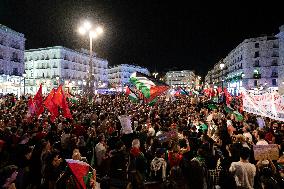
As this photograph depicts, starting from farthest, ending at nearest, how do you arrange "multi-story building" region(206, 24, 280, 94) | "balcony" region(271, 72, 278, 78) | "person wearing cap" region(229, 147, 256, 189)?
"balcony" region(271, 72, 278, 78) < "multi-story building" region(206, 24, 280, 94) < "person wearing cap" region(229, 147, 256, 189)

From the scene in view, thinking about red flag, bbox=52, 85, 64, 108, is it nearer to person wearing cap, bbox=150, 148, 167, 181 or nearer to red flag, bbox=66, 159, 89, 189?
person wearing cap, bbox=150, 148, 167, 181

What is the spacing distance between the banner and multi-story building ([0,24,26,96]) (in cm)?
5086

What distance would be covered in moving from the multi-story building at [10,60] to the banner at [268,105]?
167 feet

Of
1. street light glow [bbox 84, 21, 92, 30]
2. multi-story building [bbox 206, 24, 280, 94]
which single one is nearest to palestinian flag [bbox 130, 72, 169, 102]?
street light glow [bbox 84, 21, 92, 30]

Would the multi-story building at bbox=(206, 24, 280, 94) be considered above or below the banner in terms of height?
above

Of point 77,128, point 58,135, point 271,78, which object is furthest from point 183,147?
point 271,78

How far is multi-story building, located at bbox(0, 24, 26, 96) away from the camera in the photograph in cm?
5681

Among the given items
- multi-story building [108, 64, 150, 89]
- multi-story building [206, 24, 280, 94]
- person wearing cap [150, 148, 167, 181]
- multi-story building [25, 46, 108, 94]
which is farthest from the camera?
multi-story building [108, 64, 150, 89]

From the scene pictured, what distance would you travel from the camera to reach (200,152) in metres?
6.91

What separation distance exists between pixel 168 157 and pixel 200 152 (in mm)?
782

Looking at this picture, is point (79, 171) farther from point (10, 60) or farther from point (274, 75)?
point (274, 75)

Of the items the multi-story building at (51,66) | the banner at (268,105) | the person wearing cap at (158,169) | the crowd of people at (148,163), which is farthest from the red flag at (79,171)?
the multi-story building at (51,66)

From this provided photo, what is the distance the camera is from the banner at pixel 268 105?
31.4ft

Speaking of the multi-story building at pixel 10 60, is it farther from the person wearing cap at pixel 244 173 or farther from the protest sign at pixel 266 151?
the person wearing cap at pixel 244 173
